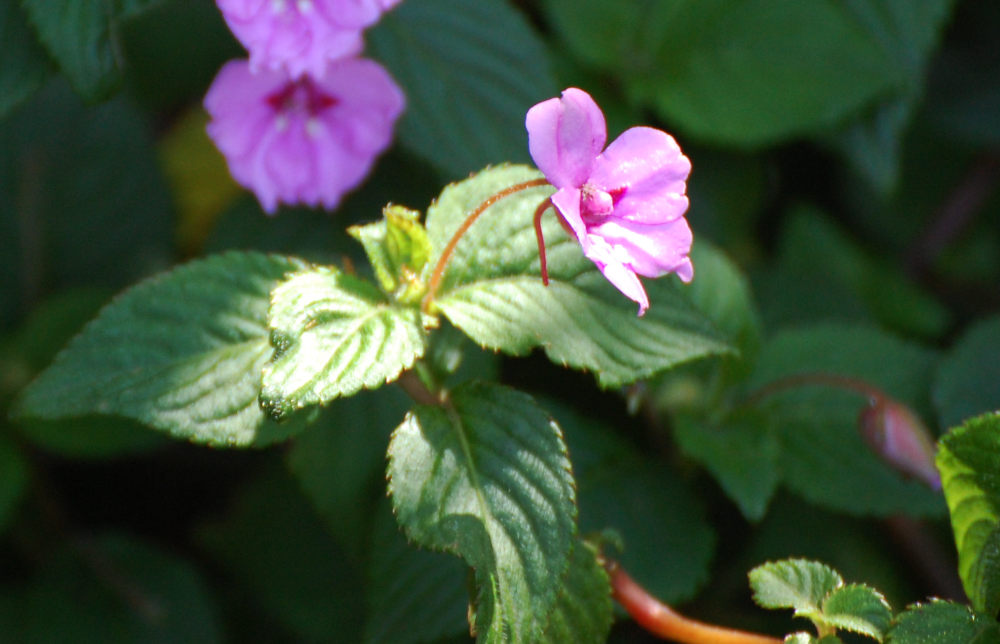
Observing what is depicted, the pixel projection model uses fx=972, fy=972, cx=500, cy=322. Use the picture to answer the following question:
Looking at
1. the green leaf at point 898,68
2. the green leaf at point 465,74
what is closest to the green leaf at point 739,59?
the green leaf at point 898,68

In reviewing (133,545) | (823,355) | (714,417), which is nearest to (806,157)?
(823,355)

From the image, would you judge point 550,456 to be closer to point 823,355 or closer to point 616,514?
point 616,514

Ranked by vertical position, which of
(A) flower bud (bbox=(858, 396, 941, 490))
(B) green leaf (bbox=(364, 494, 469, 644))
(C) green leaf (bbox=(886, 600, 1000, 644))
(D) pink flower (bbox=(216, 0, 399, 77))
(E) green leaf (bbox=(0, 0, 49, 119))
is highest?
(E) green leaf (bbox=(0, 0, 49, 119))

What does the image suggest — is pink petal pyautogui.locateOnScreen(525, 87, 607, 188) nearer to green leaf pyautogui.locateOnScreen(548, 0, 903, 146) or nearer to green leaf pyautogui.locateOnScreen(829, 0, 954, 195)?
green leaf pyautogui.locateOnScreen(548, 0, 903, 146)

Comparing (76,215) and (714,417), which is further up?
(76,215)

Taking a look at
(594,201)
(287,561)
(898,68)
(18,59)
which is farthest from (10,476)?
(898,68)

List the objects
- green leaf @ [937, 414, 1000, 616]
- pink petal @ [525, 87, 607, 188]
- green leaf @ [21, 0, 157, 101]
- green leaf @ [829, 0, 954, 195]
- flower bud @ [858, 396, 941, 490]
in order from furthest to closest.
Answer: green leaf @ [829, 0, 954, 195], flower bud @ [858, 396, 941, 490], green leaf @ [21, 0, 157, 101], green leaf @ [937, 414, 1000, 616], pink petal @ [525, 87, 607, 188]

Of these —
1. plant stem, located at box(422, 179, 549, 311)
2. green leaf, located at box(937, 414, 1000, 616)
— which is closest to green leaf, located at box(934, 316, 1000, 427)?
green leaf, located at box(937, 414, 1000, 616)

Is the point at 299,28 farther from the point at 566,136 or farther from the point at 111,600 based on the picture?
the point at 111,600
